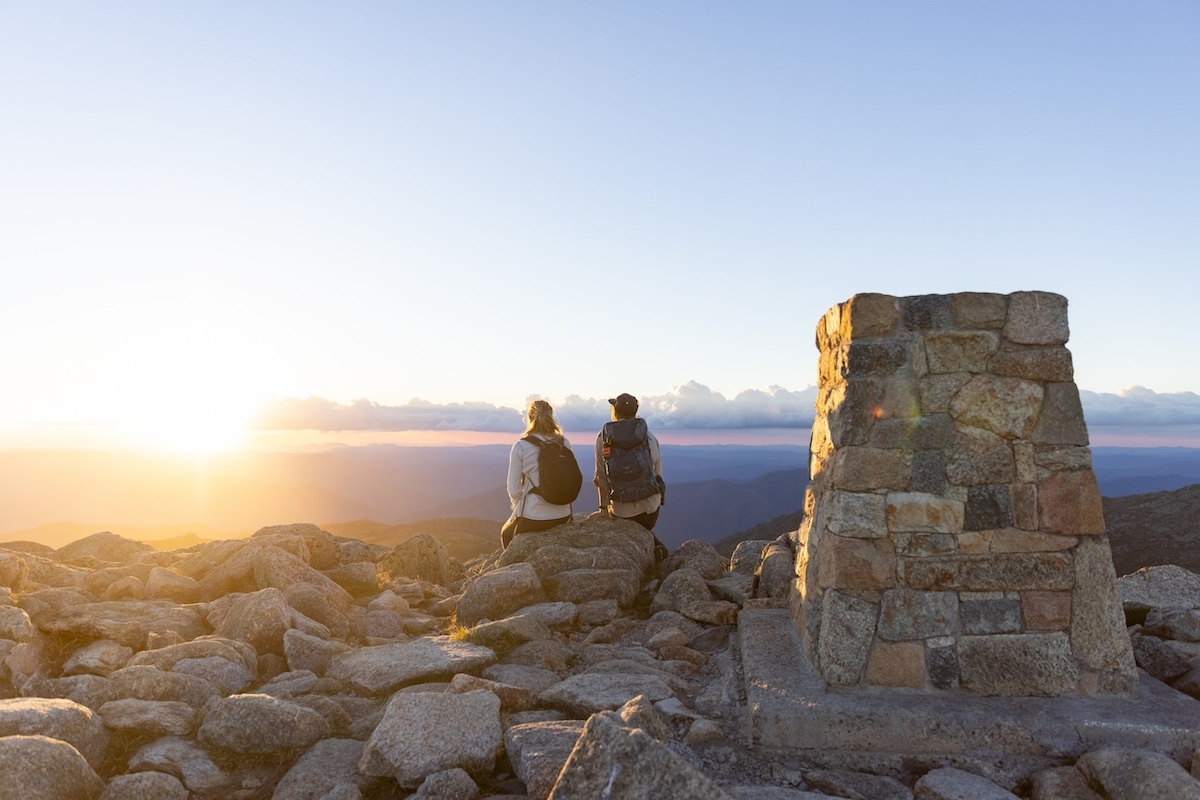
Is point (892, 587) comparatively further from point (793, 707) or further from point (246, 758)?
point (246, 758)

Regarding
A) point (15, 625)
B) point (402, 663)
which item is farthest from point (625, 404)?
point (15, 625)

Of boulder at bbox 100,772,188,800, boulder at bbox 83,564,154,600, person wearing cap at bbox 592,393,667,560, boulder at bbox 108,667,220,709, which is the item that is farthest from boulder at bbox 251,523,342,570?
boulder at bbox 100,772,188,800

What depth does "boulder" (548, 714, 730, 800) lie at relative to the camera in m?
3.08

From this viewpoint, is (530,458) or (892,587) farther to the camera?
(530,458)

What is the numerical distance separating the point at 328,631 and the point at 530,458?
10.3 ft

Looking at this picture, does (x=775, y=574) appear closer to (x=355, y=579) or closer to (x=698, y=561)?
(x=698, y=561)

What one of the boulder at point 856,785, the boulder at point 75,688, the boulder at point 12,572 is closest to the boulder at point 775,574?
the boulder at point 856,785

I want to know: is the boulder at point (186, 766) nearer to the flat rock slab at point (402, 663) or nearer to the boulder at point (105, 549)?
the flat rock slab at point (402, 663)

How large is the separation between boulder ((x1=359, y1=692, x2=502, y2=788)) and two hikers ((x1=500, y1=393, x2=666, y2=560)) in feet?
14.9

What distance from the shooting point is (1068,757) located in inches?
180

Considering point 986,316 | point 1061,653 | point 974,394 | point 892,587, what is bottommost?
point 1061,653

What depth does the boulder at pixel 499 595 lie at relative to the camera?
7.54 meters

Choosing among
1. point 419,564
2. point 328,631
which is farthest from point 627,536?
point 328,631

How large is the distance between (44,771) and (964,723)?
5197 mm
